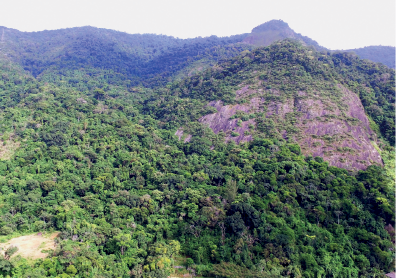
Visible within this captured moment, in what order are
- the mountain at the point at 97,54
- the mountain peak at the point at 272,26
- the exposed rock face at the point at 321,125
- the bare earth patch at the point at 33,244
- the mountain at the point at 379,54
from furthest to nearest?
the mountain peak at the point at 272,26
the mountain at the point at 379,54
the mountain at the point at 97,54
the exposed rock face at the point at 321,125
the bare earth patch at the point at 33,244

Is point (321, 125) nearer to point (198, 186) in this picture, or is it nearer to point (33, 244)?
point (198, 186)

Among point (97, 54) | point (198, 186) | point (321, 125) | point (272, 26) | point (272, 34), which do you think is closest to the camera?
point (198, 186)

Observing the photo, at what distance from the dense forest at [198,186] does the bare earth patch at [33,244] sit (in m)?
0.87

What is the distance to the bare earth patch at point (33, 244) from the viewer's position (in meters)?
31.8

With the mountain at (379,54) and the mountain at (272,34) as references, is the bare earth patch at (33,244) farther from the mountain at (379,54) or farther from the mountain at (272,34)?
the mountain at (379,54)

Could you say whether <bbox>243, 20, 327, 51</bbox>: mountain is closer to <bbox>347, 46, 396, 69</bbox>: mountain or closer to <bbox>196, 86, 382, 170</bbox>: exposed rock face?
<bbox>347, 46, 396, 69</bbox>: mountain

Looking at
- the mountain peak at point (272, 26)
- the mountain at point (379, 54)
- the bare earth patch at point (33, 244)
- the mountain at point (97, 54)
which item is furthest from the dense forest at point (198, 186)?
the mountain peak at point (272, 26)

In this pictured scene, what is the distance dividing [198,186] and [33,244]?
23.9 metres

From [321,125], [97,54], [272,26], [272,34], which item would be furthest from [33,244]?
[272,26]

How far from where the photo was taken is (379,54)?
489 ft

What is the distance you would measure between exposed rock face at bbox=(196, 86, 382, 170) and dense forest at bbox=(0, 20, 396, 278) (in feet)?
4.21

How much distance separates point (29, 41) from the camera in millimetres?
151500

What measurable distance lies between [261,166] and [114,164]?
2741cm

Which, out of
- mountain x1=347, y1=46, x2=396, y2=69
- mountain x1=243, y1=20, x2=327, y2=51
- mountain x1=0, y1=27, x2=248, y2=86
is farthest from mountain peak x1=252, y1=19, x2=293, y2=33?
mountain x1=347, y1=46, x2=396, y2=69
